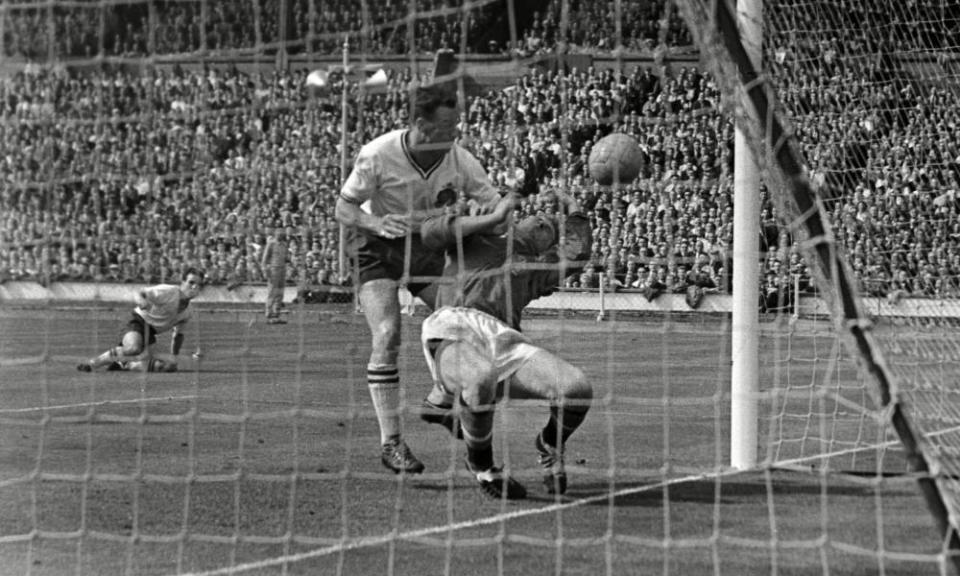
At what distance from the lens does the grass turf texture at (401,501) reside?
19.7ft

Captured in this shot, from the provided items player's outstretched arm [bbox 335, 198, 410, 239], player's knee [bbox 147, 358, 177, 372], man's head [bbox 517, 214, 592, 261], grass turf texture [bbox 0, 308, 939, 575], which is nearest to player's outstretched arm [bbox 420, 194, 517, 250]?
man's head [bbox 517, 214, 592, 261]

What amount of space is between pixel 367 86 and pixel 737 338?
→ 51.0ft

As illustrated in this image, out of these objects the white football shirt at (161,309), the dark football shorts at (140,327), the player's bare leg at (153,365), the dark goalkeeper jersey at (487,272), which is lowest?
the player's bare leg at (153,365)

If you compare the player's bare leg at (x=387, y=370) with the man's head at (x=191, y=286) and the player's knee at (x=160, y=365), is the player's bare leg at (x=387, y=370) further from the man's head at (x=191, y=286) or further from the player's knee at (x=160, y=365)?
the man's head at (x=191, y=286)

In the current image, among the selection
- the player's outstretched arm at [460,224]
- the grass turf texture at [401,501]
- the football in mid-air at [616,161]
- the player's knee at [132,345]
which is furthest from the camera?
the player's knee at [132,345]

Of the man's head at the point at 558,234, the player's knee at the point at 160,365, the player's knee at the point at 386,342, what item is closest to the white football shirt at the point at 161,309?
the player's knee at the point at 160,365

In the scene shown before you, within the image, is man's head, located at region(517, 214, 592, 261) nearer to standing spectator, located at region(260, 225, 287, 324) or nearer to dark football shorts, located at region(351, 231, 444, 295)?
dark football shorts, located at region(351, 231, 444, 295)

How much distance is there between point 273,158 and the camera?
67.4 ft

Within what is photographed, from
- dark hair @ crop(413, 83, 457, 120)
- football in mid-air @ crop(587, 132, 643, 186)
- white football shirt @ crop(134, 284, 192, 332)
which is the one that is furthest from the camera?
white football shirt @ crop(134, 284, 192, 332)

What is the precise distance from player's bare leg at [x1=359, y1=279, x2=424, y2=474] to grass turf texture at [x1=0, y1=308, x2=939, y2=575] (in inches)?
5.9

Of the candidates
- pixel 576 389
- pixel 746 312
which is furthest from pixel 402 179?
pixel 746 312

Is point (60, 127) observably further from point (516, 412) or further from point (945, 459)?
point (945, 459)

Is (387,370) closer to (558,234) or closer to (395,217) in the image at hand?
(395,217)

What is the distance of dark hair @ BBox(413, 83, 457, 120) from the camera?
7.81 metres
